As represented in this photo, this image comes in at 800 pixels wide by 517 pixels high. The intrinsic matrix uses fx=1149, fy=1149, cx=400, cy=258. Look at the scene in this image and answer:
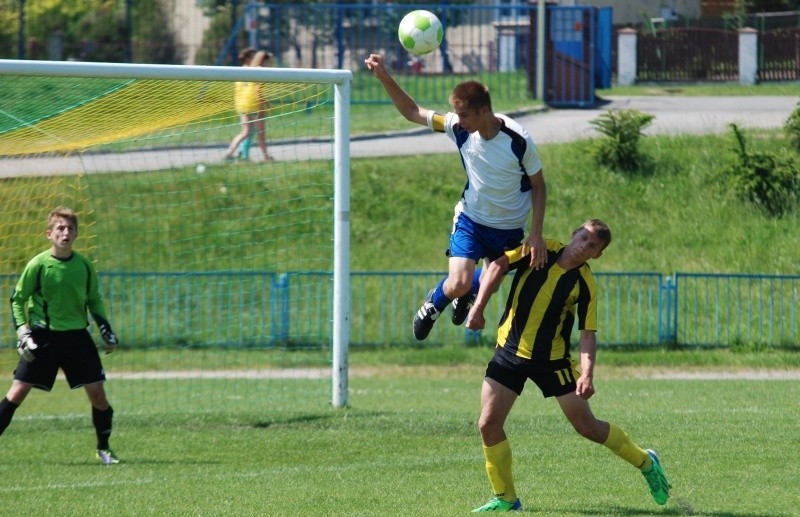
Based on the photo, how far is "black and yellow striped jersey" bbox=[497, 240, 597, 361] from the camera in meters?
6.99

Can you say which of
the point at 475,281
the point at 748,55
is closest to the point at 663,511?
the point at 475,281

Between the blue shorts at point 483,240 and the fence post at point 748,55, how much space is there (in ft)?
77.6

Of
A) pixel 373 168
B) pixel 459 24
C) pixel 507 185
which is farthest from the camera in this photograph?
pixel 459 24

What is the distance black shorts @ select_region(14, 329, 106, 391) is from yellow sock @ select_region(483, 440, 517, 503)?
3.88 metres

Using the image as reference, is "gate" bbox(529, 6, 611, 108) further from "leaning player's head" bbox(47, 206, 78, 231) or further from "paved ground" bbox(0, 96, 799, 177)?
"leaning player's head" bbox(47, 206, 78, 231)

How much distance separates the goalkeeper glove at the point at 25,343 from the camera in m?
9.16

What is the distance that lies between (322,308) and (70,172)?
168 inches

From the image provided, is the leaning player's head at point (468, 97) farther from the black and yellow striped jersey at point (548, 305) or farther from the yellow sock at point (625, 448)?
the yellow sock at point (625, 448)

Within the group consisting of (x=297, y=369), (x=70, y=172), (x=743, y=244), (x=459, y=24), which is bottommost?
(x=297, y=369)

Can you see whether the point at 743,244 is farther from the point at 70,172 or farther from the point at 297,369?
the point at 70,172

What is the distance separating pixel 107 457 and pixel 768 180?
1373cm

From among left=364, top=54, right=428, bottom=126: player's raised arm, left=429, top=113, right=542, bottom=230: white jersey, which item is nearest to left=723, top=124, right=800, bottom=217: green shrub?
left=429, top=113, right=542, bottom=230: white jersey

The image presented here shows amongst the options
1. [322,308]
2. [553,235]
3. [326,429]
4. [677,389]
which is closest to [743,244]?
[553,235]

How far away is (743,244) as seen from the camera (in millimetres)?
19250
